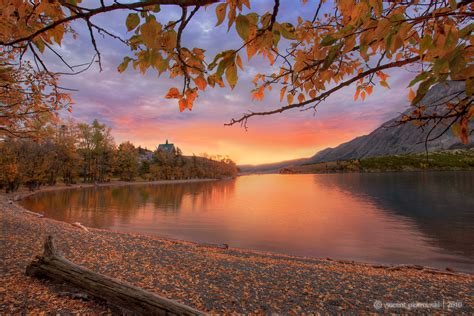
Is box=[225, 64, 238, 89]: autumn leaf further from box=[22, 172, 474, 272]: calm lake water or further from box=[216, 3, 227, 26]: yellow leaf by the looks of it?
box=[22, 172, 474, 272]: calm lake water

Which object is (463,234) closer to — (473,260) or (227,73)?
(473,260)

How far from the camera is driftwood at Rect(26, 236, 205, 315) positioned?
3.80 meters

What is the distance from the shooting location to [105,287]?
170 inches

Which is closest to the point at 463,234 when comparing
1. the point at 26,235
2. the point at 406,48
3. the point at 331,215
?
the point at 331,215

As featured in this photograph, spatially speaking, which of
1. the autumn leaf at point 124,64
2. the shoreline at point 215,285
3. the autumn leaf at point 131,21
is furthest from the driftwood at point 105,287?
the autumn leaf at point 131,21

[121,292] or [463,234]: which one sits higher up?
[121,292]

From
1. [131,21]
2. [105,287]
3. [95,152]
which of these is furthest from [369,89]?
[95,152]

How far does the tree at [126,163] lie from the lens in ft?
229

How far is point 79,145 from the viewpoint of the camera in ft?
198

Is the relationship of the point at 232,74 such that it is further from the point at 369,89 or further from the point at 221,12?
the point at 369,89

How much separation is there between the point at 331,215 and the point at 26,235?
85.7 ft

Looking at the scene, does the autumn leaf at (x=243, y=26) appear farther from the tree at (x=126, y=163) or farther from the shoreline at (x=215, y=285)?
the tree at (x=126, y=163)

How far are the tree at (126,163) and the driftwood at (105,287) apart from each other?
6949 cm

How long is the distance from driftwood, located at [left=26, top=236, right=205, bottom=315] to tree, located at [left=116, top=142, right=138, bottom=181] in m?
69.5
